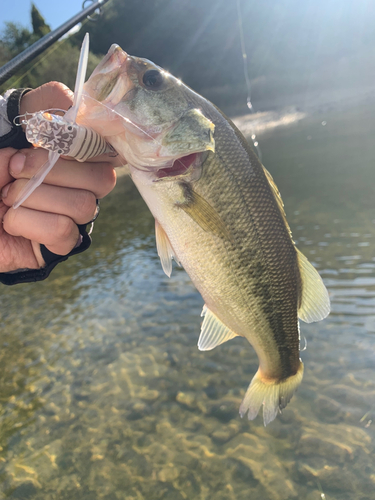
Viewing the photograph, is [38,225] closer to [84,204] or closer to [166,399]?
[84,204]

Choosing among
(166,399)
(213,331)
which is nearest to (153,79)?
(213,331)

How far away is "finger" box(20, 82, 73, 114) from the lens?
1976 millimetres

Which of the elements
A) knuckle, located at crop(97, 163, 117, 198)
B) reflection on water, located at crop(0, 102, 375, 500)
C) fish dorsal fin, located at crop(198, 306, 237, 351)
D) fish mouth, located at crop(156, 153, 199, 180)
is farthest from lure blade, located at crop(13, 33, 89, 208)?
reflection on water, located at crop(0, 102, 375, 500)

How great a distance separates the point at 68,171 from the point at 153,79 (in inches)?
27.1

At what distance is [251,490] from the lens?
11.7 feet

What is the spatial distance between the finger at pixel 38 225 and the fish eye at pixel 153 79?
88 cm

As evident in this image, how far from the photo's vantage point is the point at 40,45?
3117 mm

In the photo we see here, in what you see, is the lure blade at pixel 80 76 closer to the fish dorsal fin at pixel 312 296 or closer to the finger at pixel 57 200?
the finger at pixel 57 200

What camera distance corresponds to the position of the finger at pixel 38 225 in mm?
1930

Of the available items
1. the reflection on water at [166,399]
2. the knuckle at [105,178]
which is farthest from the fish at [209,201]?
the reflection on water at [166,399]

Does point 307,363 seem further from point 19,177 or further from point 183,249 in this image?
point 19,177

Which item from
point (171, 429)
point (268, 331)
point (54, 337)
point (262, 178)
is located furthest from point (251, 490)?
point (54, 337)

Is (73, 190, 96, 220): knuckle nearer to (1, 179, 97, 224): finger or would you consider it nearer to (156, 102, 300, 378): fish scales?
(1, 179, 97, 224): finger

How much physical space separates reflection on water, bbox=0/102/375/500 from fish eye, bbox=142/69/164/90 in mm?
3902
